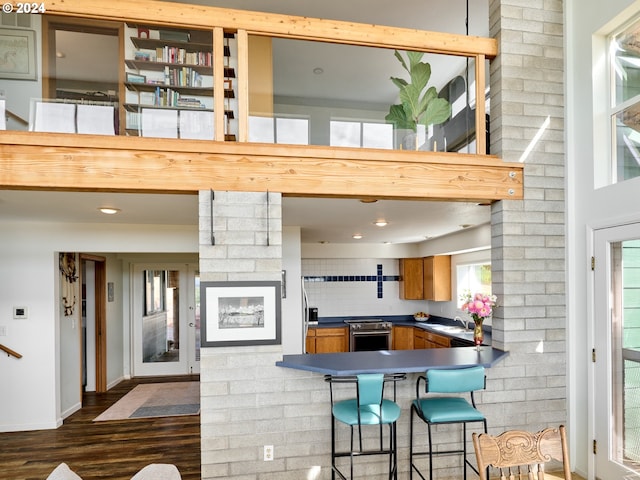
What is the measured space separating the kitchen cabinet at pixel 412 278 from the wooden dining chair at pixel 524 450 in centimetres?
542

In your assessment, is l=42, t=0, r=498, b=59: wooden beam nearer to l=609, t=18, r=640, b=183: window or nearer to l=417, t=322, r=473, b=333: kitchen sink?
l=609, t=18, r=640, b=183: window

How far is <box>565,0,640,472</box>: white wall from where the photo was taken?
2873 mm

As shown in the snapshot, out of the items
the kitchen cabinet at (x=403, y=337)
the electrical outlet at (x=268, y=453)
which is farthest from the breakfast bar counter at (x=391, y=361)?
the kitchen cabinet at (x=403, y=337)

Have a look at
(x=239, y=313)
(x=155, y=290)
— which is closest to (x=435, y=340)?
(x=239, y=313)

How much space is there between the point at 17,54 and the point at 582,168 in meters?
4.36

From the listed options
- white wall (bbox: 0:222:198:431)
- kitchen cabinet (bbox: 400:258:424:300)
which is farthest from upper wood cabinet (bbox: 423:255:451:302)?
white wall (bbox: 0:222:198:431)

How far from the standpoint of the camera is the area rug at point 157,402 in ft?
14.5

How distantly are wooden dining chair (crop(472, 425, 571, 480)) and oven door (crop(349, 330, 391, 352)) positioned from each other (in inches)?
202

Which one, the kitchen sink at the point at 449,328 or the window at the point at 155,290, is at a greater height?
the window at the point at 155,290

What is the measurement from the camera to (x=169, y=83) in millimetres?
2811

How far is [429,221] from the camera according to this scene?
4.34 meters

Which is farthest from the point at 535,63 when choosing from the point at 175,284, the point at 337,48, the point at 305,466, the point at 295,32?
the point at 175,284

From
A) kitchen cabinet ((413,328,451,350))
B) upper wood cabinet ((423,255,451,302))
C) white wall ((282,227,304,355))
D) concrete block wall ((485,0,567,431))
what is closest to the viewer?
concrete block wall ((485,0,567,431))

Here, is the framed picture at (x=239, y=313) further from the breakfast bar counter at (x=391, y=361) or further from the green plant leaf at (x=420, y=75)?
the green plant leaf at (x=420, y=75)
